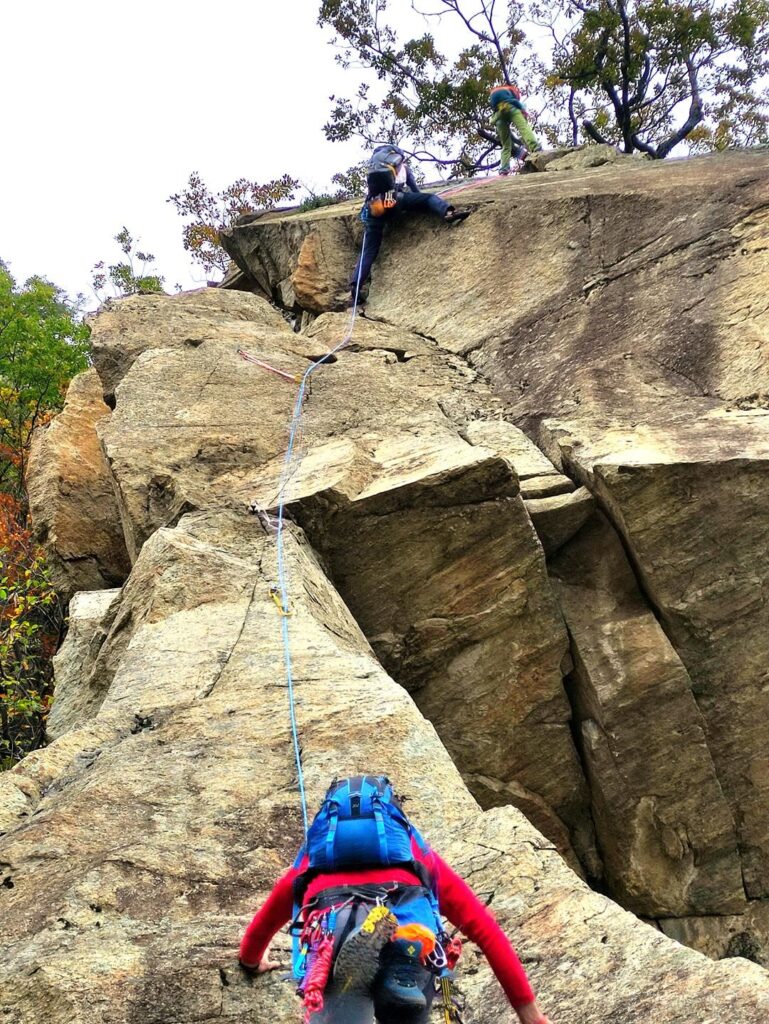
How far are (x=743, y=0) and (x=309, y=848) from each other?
25.3m

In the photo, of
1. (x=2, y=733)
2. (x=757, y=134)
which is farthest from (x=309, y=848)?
(x=757, y=134)

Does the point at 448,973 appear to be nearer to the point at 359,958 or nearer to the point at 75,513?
the point at 359,958

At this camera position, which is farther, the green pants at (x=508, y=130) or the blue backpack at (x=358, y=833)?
the green pants at (x=508, y=130)

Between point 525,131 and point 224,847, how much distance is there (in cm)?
1592

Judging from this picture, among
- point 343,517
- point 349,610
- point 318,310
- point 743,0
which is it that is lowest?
point 349,610

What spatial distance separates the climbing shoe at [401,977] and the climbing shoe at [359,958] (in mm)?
60

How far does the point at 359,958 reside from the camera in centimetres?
267

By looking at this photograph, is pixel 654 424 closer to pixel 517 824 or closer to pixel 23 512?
pixel 517 824

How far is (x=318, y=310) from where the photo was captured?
14.5 meters

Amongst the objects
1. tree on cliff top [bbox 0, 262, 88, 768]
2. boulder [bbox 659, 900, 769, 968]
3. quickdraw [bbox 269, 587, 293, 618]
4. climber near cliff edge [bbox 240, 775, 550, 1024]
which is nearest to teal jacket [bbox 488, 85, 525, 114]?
tree on cliff top [bbox 0, 262, 88, 768]

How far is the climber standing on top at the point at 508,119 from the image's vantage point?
17.0 m

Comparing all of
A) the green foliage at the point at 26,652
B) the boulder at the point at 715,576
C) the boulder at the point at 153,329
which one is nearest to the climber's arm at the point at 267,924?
the boulder at the point at 715,576

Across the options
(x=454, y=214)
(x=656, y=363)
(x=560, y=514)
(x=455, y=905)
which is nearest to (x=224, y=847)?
(x=455, y=905)

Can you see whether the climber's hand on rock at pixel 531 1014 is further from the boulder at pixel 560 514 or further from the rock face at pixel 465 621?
the boulder at pixel 560 514
